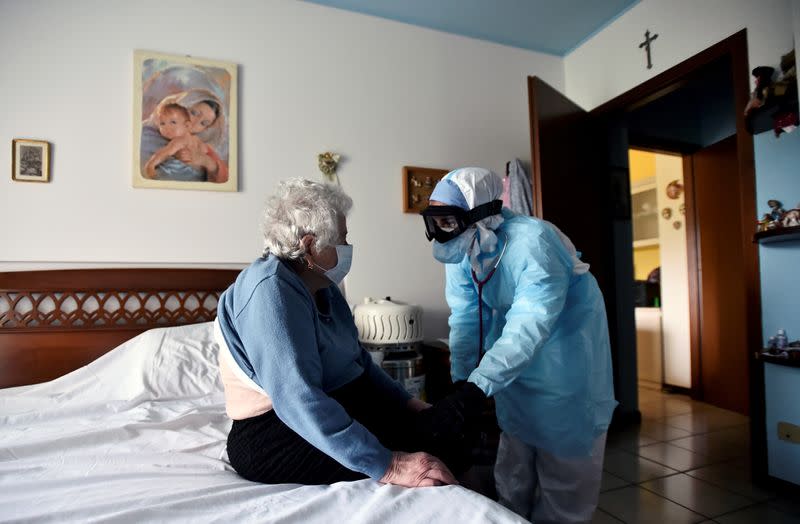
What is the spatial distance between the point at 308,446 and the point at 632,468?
206 centimetres

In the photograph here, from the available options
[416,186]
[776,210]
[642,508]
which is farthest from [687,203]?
[642,508]

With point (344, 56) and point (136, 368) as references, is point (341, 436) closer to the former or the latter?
point (136, 368)

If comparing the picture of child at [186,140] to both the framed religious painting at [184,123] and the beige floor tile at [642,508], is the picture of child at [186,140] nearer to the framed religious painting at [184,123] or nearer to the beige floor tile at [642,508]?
the framed religious painting at [184,123]

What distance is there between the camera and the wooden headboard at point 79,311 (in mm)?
2057

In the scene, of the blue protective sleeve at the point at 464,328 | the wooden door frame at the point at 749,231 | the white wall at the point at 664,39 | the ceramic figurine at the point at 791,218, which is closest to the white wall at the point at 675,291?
the white wall at the point at 664,39

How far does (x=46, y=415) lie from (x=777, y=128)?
302cm

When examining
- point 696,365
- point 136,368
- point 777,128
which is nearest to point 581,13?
point 777,128

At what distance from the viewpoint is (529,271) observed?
1.33 meters

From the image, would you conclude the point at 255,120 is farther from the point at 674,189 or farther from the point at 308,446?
the point at 674,189

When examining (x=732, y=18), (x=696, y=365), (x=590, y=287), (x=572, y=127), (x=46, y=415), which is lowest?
(x=696, y=365)

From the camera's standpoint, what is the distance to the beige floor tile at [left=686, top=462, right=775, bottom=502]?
6.72 feet

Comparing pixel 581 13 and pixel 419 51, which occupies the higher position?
pixel 581 13

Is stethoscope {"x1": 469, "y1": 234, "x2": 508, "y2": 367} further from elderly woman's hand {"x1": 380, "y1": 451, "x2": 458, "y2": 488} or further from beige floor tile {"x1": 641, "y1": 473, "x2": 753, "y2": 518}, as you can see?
beige floor tile {"x1": 641, "y1": 473, "x2": 753, "y2": 518}

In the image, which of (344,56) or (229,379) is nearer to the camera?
(229,379)
